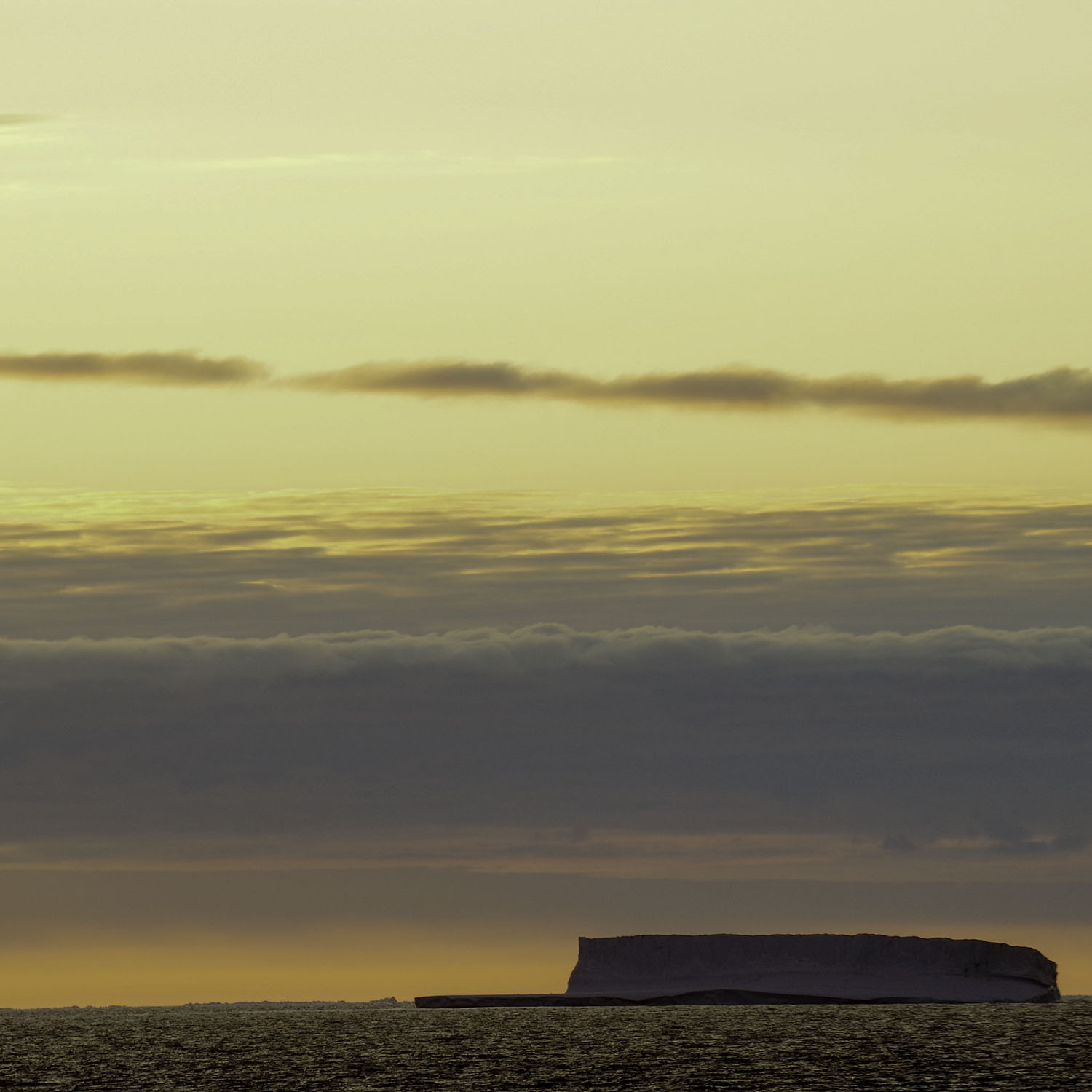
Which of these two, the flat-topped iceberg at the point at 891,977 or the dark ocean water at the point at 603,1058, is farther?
the flat-topped iceberg at the point at 891,977

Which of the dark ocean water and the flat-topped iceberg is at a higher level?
the flat-topped iceberg

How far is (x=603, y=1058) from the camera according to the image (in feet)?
396

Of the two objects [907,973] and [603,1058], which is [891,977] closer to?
[907,973]

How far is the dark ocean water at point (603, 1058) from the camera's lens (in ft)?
316

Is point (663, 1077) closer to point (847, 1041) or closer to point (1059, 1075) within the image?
point (1059, 1075)

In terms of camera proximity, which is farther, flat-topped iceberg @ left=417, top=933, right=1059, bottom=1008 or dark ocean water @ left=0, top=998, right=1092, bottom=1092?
flat-topped iceberg @ left=417, top=933, right=1059, bottom=1008

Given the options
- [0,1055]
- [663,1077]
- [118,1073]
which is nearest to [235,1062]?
[118,1073]

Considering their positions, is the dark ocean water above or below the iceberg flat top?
below

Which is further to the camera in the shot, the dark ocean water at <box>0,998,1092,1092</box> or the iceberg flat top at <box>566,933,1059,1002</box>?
the iceberg flat top at <box>566,933,1059,1002</box>

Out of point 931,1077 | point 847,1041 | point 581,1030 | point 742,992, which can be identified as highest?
point 742,992

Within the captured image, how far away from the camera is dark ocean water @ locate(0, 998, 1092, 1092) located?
3797 inches

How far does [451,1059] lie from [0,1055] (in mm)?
45346

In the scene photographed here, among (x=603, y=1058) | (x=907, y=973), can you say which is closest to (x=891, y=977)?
(x=907, y=973)

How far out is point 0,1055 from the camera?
5832 inches
